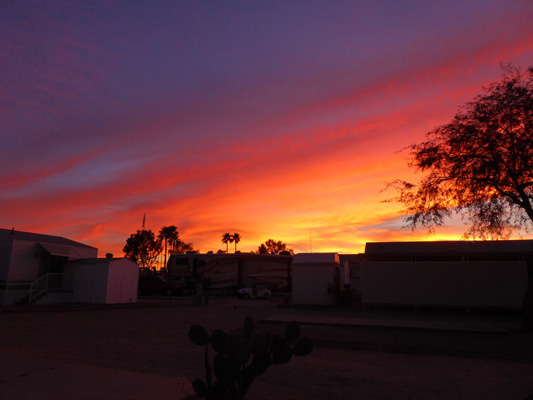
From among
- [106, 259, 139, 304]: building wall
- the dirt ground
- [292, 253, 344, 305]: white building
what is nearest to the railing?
[106, 259, 139, 304]: building wall

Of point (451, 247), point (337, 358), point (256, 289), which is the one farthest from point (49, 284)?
point (451, 247)

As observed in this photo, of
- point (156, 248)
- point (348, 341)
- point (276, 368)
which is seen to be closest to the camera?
point (276, 368)

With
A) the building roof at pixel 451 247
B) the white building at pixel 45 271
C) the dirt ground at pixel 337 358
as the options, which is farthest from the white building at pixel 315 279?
the white building at pixel 45 271

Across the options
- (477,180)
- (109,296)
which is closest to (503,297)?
(477,180)

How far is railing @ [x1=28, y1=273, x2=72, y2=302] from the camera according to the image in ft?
75.1

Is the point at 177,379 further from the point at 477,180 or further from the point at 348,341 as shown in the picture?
the point at 477,180

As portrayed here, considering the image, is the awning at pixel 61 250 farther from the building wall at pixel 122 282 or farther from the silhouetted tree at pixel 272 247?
the silhouetted tree at pixel 272 247

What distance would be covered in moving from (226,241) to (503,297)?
3737 inches

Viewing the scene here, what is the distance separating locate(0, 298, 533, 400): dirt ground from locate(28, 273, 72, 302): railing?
10492mm

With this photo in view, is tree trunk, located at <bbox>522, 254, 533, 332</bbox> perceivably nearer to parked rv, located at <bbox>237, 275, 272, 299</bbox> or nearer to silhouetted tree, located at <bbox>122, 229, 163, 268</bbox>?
parked rv, located at <bbox>237, 275, 272, 299</bbox>

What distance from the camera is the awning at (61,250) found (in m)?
23.7

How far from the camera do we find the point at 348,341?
10852 mm

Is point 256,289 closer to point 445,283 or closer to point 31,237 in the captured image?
point 445,283

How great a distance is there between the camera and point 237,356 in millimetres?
3953
